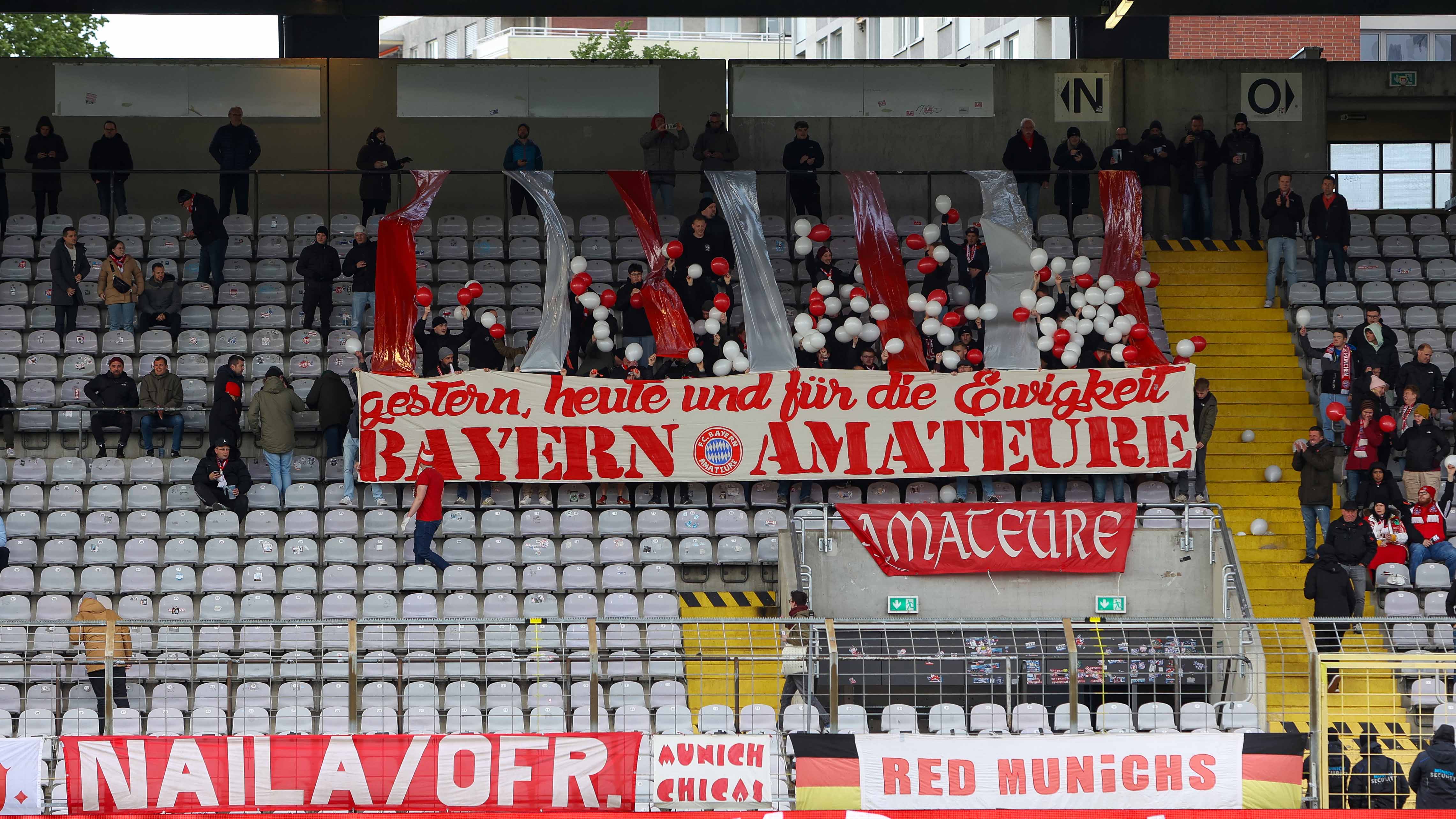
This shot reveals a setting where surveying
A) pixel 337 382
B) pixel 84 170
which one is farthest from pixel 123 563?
pixel 84 170

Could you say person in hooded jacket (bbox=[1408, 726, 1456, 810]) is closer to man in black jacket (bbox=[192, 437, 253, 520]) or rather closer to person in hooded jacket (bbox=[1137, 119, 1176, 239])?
man in black jacket (bbox=[192, 437, 253, 520])

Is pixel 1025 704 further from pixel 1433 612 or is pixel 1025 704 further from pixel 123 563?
pixel 123 563

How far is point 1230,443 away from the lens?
20.2m

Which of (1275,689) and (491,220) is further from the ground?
(491,220)

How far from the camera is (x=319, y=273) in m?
20.5

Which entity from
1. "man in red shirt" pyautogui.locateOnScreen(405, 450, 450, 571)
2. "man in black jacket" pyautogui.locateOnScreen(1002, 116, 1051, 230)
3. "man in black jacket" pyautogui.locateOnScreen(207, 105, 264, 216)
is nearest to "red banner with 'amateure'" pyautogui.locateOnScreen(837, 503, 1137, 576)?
"man in red shirt" pyautogui.locateOnScreen(405, 450, 450, 571)

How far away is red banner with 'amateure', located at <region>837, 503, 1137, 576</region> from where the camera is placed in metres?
17.4

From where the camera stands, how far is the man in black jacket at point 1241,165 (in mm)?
23812

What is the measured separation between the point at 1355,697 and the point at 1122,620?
1760 millimetres

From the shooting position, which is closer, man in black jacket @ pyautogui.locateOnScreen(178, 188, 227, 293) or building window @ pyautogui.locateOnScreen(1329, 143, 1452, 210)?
man in black jacket @ pyautogui.locateOnScreen(178, 188, 227, 293)

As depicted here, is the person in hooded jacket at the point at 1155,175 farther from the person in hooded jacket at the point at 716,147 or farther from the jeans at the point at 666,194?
the jeans at the point at 666,194

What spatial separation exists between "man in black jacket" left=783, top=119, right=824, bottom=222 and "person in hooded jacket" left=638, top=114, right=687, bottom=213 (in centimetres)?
160

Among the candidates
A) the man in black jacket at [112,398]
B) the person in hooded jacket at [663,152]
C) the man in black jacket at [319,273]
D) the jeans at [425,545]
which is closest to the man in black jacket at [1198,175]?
the person in hooded jacket at [663,152]

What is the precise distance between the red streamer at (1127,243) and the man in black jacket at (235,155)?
11735 millimetres
